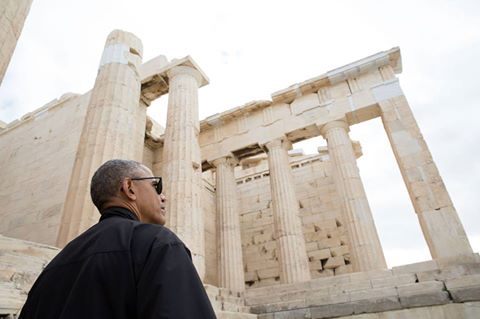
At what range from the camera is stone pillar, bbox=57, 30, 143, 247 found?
7203 millimetres

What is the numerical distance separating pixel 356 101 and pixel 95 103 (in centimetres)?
1116

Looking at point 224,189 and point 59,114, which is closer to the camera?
point 59,114

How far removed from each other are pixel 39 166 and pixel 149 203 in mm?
12779

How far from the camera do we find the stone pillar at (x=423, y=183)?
1064 centimetres

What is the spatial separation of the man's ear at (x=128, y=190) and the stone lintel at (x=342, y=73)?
14.9 meters

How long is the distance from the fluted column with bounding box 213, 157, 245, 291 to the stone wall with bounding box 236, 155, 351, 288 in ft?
11.2

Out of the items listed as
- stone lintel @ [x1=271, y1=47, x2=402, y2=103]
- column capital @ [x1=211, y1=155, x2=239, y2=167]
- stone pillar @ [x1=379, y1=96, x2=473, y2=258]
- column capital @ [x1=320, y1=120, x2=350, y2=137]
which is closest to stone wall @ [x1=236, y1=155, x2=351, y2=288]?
column capital @ [x1=211, y1=155, x2=239, y2=167]

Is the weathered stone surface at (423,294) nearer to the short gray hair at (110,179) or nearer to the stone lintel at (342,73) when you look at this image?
the short gray hair at (110,179)

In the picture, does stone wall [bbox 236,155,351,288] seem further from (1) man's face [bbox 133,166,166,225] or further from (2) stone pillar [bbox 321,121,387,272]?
(1) man's face [bbox 133,166,166,225]

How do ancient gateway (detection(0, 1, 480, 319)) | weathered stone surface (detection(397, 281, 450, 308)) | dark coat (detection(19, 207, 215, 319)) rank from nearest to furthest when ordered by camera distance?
dark coat (detection(19, 207, 215, 319)) → weathered stone surface (detection(397, 281, 450, 308)) → ancient gateway (detection(0, 1, 480, 319))

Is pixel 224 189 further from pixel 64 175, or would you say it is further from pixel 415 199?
pixel 415 199

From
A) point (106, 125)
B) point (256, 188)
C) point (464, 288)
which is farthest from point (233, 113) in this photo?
point (464, 288)

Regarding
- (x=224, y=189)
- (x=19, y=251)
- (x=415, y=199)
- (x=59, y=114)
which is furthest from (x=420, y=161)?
(x=59, y=114)

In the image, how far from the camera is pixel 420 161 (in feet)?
40.3
